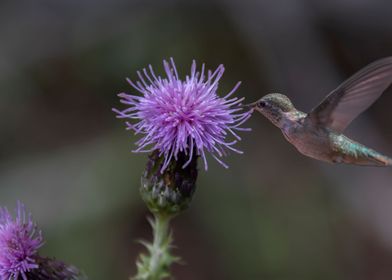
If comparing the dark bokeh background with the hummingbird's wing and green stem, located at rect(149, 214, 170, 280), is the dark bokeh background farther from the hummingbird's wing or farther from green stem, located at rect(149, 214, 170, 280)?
the hummingbird's wing

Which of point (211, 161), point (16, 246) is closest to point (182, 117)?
point (16, 246)

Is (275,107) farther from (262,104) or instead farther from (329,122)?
(329,122)

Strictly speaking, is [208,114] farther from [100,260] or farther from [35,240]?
[100,260]

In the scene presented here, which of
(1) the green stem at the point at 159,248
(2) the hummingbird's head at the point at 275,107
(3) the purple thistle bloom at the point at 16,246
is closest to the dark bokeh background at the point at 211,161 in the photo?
(1) the green stem at the point at 159,248

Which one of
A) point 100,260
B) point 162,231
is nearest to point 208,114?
point 162,231

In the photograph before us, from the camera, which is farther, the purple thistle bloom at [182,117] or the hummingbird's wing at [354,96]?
the purple thistle bloom at [182,117]

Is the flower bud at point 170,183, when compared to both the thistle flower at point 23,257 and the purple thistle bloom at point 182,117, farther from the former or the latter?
the thistle flower at point 23,257

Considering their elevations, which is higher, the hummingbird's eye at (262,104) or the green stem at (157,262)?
the hummingbird's eye at (262,104)
